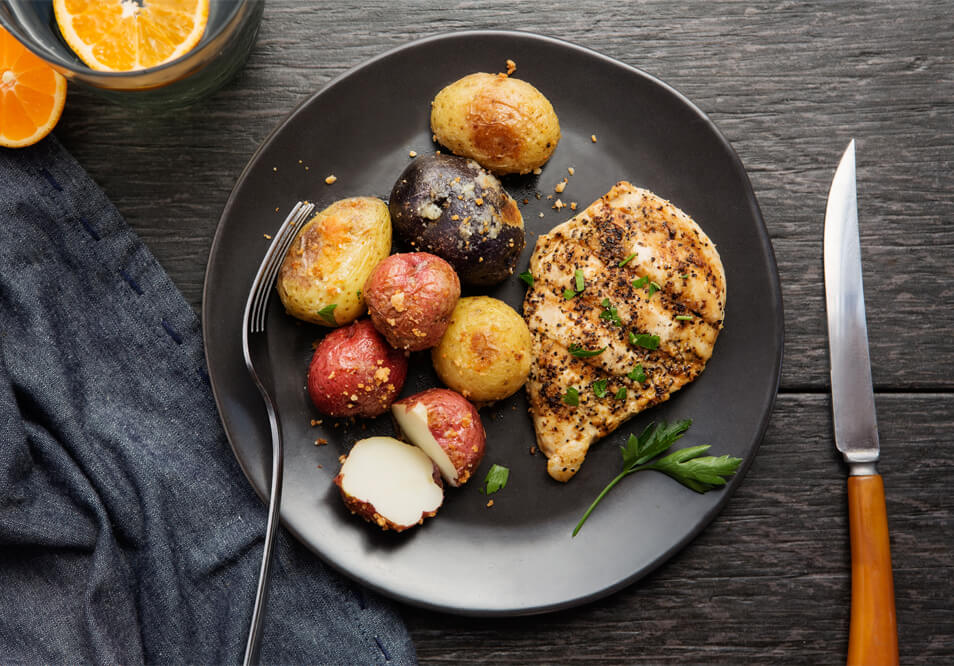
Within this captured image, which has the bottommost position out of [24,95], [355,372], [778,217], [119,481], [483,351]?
[119,481]

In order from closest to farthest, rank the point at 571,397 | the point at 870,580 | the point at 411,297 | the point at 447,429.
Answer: the point at 411,297, the point at 447,429, the point at 571,397, the point at 870,580

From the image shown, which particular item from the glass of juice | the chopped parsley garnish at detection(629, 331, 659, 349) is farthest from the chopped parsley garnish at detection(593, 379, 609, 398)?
the glass of juice

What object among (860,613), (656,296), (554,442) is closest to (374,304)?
(554,442)

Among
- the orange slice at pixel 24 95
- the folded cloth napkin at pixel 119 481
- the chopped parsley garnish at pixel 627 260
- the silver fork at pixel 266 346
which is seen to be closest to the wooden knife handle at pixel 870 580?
the chopped parsley garnish at pixel 627 260

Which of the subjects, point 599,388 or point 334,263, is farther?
point 599,388

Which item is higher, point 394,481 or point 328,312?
point 328,312

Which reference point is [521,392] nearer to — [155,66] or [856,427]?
[856,427]

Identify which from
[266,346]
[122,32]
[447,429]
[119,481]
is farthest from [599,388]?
[122,32]
